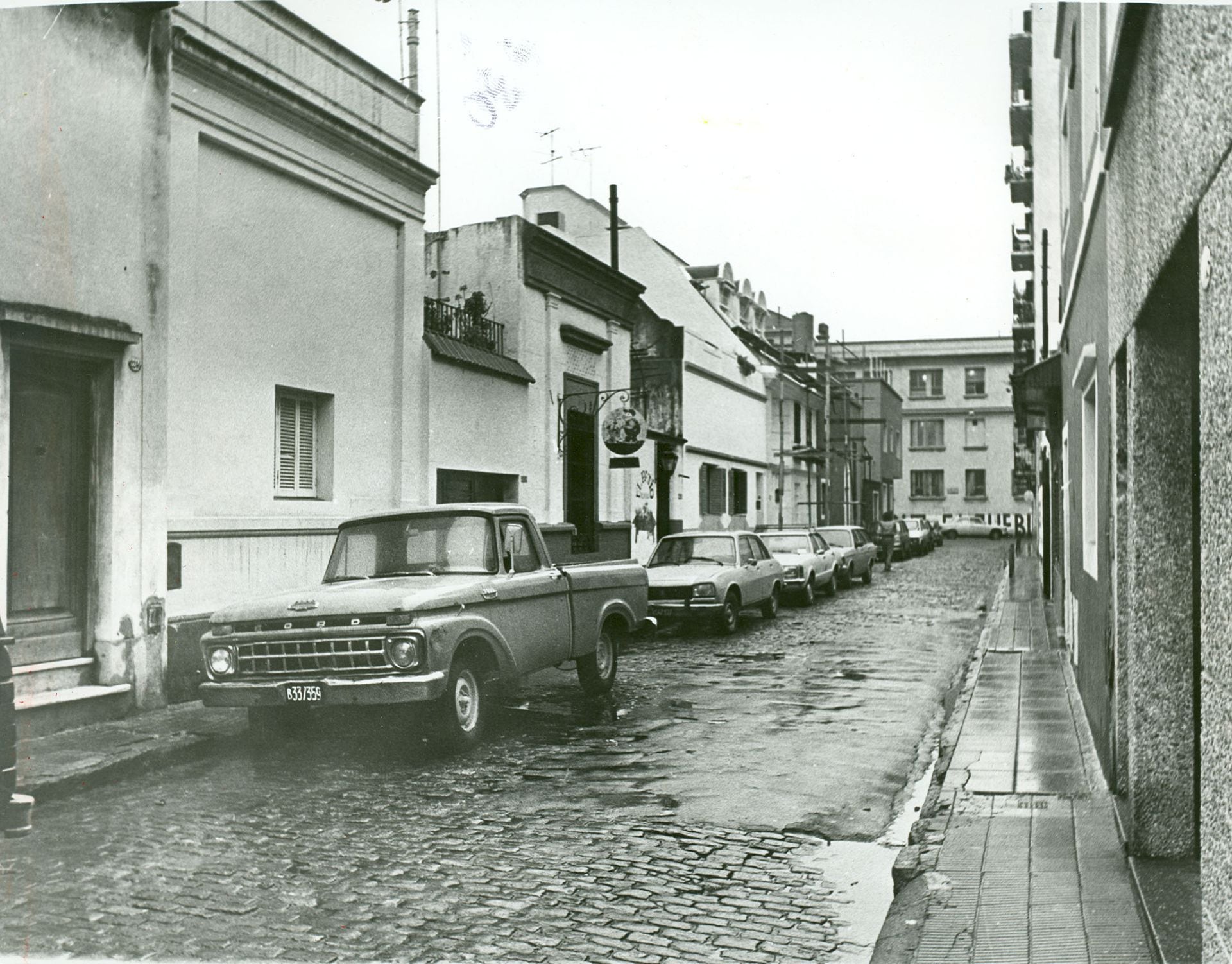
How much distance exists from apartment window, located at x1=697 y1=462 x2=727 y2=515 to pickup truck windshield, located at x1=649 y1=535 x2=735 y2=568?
444 inches

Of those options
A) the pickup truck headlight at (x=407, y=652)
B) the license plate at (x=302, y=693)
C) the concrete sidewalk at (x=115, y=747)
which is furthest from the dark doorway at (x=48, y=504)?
the pickup truck headlight at (x=407, y=652)

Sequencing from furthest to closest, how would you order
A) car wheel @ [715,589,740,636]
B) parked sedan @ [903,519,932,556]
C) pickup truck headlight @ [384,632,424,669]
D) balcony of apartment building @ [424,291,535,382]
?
parked sedan @ [903,519,932,556] → car wheel @ [715,589,740,636] → balcony of apartment building @ [424,291,535,382] → pickup truck headlight @ [384,632,424,669]

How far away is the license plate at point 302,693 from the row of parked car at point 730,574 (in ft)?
27.2

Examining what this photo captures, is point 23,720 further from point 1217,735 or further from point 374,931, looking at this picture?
point 1217,735

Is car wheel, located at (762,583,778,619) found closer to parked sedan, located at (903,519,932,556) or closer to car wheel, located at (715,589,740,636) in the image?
car wheel, located at (715,589,740,636)

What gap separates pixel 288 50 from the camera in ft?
37.7

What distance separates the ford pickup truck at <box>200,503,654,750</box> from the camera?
7621 mm

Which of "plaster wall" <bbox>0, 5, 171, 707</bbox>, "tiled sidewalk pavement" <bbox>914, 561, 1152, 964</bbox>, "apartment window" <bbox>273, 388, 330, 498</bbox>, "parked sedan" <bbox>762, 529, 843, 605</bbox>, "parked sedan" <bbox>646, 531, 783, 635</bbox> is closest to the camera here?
"tiled sidewalk pavement" <bbox>914, 561, 1152, 964</bbox>

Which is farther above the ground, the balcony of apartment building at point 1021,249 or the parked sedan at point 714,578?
the balcony of apartment building at point 1021,249

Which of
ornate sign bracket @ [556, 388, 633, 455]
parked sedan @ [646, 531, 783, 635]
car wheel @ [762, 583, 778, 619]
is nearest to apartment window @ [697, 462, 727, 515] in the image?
ornate sign bracket @ [556, 388, 633, 455]

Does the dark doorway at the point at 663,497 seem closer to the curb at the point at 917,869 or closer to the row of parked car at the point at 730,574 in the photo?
the row of parked car at the point at 730,574

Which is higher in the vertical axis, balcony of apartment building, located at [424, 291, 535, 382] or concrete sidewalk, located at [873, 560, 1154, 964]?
balcony of apartment building, located at [424, 291, 535, 382]

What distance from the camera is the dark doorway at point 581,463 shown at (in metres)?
19.4

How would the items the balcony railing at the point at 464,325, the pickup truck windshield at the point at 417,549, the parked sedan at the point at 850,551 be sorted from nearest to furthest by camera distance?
1. the pickup truck windshield at the point at 417,549
2. the balcony railing at the point at 464,325
3. the parked sedan at the point at 850,551
